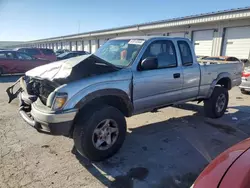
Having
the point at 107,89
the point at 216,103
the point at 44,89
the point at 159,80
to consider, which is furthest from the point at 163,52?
the point at 44,89

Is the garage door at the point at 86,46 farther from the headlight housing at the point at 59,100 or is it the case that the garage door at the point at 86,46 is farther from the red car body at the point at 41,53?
the headlight housing at the point at 59,100

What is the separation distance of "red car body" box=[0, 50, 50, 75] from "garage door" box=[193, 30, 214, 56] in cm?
1399

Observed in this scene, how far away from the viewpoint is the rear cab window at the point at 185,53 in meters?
4.73

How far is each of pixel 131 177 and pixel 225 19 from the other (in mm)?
16652

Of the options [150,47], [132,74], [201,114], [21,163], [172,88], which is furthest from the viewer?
[201,114]

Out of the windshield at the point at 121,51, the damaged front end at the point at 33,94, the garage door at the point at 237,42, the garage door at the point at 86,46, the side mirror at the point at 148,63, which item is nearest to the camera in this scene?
the damaged front end at the point at 33,94

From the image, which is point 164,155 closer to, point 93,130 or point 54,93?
point 93,130

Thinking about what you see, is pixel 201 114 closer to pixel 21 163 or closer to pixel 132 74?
pixel 132 74

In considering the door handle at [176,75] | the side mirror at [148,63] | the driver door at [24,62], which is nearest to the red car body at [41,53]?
the driver door at [24,62]

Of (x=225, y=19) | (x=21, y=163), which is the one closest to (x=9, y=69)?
(x=21, y=163)

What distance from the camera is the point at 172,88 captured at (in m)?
4.46

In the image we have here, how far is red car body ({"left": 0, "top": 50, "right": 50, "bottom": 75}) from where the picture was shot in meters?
12.7

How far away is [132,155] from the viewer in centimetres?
363

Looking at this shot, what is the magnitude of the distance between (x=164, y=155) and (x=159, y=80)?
139 centimetres
